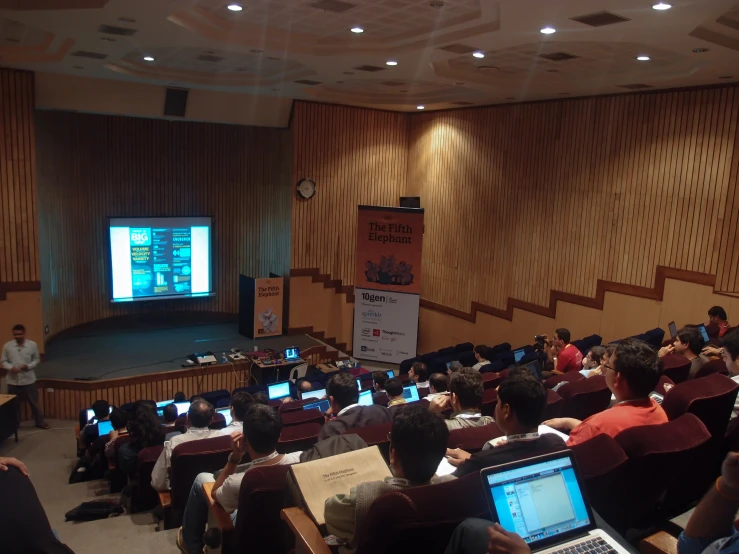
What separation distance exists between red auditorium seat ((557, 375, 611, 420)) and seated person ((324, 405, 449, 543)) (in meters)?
2.13

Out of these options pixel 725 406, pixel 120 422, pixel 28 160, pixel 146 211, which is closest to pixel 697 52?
pixel 725 406

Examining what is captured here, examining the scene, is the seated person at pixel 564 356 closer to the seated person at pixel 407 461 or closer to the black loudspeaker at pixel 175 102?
the seated person at pixel 407 461

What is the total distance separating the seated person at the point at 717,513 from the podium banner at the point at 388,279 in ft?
31.9

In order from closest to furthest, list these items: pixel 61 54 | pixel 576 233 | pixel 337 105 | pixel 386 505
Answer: pixel 386 505
pixel 61 54
pixel 576 233
pixel 337 105

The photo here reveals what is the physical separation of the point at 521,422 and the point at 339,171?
33.7ft

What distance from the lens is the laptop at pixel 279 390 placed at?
314 inches

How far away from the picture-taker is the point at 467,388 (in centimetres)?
374

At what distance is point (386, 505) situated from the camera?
77.0 inches

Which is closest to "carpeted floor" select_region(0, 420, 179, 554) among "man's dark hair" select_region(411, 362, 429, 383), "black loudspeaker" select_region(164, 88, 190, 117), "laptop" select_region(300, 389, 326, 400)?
"laptop" select_region(300, 389, 326, 400)

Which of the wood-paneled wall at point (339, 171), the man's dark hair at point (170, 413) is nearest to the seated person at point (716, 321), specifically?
the man's dark hair at point (170, 413)

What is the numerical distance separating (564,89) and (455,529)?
28.6ft

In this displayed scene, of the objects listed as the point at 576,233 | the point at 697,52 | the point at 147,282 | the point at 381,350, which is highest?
the point at 697,52

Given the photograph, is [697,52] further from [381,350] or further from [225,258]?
[225,258]

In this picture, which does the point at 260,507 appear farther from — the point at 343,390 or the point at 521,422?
the point at 343,390
